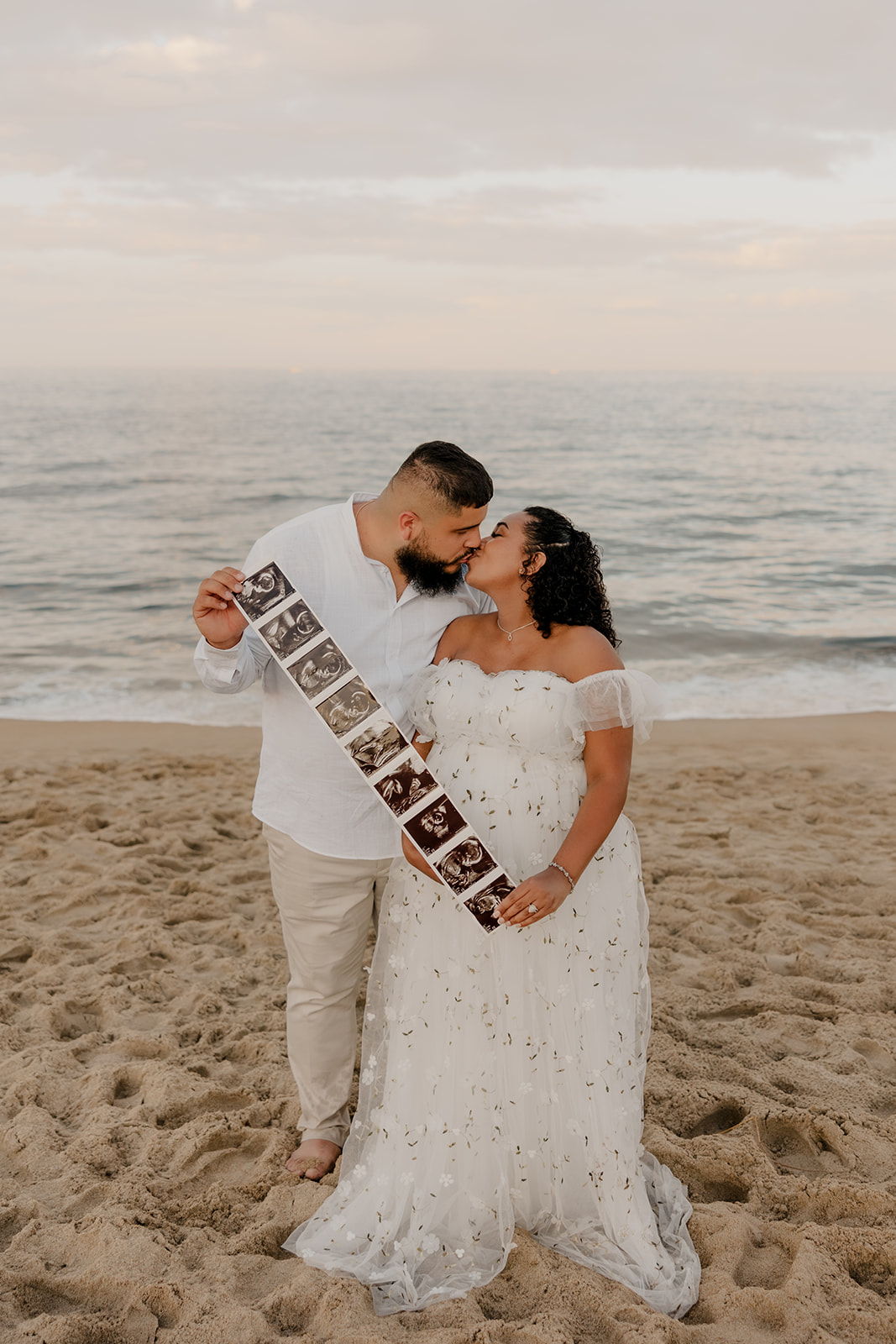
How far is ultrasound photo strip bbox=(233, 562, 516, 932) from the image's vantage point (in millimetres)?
2570

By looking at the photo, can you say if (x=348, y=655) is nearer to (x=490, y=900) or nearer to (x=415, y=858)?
(x=415, y=858)

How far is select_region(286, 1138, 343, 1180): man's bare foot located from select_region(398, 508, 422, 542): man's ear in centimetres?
199

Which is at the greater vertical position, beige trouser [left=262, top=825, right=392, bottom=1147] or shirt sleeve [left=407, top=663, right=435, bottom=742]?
shirt sleeve [left=407, top=663, right=435, bottom=742]

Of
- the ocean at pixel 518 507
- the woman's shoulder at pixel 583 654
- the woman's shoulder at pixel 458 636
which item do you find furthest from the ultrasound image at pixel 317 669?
the ocean at pixel 518 507

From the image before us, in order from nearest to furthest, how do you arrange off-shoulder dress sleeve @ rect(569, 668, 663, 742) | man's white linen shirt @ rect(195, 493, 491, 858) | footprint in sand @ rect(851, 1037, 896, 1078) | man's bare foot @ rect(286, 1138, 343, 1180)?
off-shoulder dress sleeve @ rect(569, 668, 663, 742)
man's white linen shirt @ rect(195, 493, 491, 858)
man's bare foot @ rect(286, 1138, 343, 1180)
footprint in sand @ rect(851, 1037, 896, 1078)

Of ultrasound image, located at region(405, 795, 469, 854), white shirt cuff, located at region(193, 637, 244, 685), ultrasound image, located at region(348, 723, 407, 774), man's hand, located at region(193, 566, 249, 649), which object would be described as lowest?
ultrasound image, located at region(405, 795, 469, 854)

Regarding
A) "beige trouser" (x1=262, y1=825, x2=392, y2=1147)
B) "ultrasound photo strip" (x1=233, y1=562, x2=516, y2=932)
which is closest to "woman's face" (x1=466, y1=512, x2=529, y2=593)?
"ultrasound photo strip" (x1=233, y1=562, x2=516, y2=932)

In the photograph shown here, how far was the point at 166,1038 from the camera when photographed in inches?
151

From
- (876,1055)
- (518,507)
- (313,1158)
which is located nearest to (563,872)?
(313,1158)

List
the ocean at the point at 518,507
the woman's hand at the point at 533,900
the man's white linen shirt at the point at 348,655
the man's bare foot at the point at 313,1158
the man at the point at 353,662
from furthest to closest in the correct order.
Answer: the ocean at the point at 518,507 < the man's bare foot at the point at 313,1158 < the man's white linen shirt at the point at 348,655 < the man at the point at 353,662 < the woman's hand at the point at 533,900

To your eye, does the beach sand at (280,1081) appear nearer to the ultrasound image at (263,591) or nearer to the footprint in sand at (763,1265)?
the footprint in sand at (763,1265)

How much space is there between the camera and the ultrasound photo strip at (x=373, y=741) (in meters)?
2.57

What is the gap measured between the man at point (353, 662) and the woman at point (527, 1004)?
0.18 m

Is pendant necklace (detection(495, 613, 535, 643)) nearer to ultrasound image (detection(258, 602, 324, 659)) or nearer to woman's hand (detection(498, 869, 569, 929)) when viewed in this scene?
ultrasound image (detection(258, 602, 324, 659))
